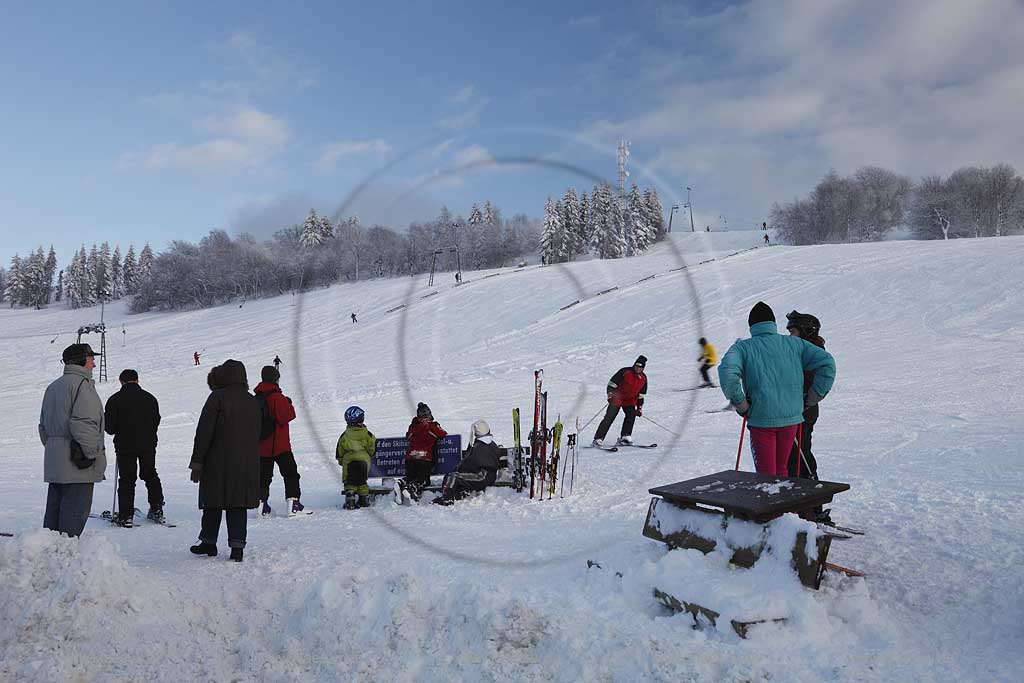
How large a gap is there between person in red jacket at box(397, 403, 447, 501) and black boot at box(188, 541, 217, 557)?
317 centimetres

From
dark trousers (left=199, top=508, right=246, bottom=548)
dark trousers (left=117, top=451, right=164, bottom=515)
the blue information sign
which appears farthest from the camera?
the blue information sign

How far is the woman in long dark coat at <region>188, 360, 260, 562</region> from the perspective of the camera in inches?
220

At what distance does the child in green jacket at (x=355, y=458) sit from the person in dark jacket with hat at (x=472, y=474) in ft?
3.40

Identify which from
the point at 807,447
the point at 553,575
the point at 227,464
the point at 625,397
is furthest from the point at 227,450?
the point at 625,397

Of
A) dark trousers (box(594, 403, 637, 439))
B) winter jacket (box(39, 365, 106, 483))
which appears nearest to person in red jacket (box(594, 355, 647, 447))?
dark trousers (box(594, 403, 637, 439))

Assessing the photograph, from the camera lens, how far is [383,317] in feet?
154

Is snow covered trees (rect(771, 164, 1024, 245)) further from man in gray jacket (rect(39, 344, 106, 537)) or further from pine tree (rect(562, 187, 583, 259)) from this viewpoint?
man in gray jacket (rect(39, 344, 106, 537))

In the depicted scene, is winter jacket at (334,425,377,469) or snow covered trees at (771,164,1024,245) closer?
winter jacket at (334,425,377,469)

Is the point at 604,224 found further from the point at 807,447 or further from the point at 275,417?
the point at 275,417

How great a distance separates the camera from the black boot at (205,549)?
18.8 ft

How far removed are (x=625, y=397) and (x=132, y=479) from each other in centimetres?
809

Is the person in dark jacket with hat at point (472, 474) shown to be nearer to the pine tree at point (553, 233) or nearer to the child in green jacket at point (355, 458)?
the child in green jacket at point (355, 458)

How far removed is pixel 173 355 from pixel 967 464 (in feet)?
167

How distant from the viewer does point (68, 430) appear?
5.67 m
